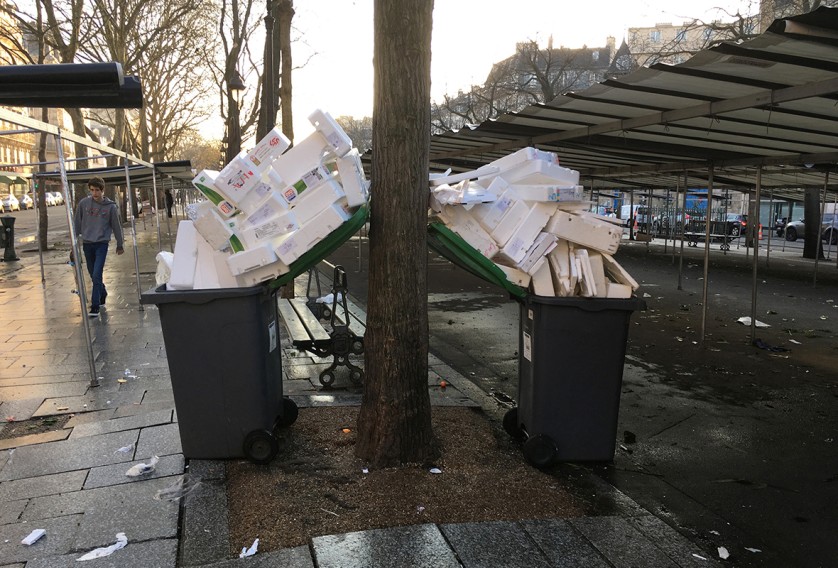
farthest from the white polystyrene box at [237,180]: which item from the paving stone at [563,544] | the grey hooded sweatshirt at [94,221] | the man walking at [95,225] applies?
the grey hooded sweatshirt at [94,221]

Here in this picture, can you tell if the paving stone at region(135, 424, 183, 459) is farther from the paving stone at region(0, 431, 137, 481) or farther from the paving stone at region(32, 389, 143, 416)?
the paving stone at region(32, 389, 143, 416)

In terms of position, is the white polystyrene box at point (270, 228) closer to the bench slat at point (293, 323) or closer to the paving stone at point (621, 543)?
the bench slat at point (293, 323)

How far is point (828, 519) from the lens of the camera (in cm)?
380

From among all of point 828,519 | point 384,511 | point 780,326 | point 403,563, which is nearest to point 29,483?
point 384,511

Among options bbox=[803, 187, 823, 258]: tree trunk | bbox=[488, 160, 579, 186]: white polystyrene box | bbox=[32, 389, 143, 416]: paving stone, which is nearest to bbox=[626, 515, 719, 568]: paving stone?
bbox=[488, 160, 579, 186]: white polystyrene box

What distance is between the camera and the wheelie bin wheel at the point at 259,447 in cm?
393

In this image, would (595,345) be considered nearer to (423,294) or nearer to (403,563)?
(423,294)

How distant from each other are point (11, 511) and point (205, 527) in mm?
1168

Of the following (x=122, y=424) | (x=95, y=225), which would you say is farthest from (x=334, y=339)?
(x=95, y=225)

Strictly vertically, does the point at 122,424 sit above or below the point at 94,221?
below

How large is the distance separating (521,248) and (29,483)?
3.32 metres

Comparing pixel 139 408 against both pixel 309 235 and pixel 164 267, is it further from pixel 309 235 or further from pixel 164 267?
pixel 309 235

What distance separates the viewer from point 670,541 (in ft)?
10.6

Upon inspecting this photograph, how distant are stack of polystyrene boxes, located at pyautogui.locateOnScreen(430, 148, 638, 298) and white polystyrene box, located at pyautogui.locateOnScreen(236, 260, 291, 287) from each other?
1082mm
